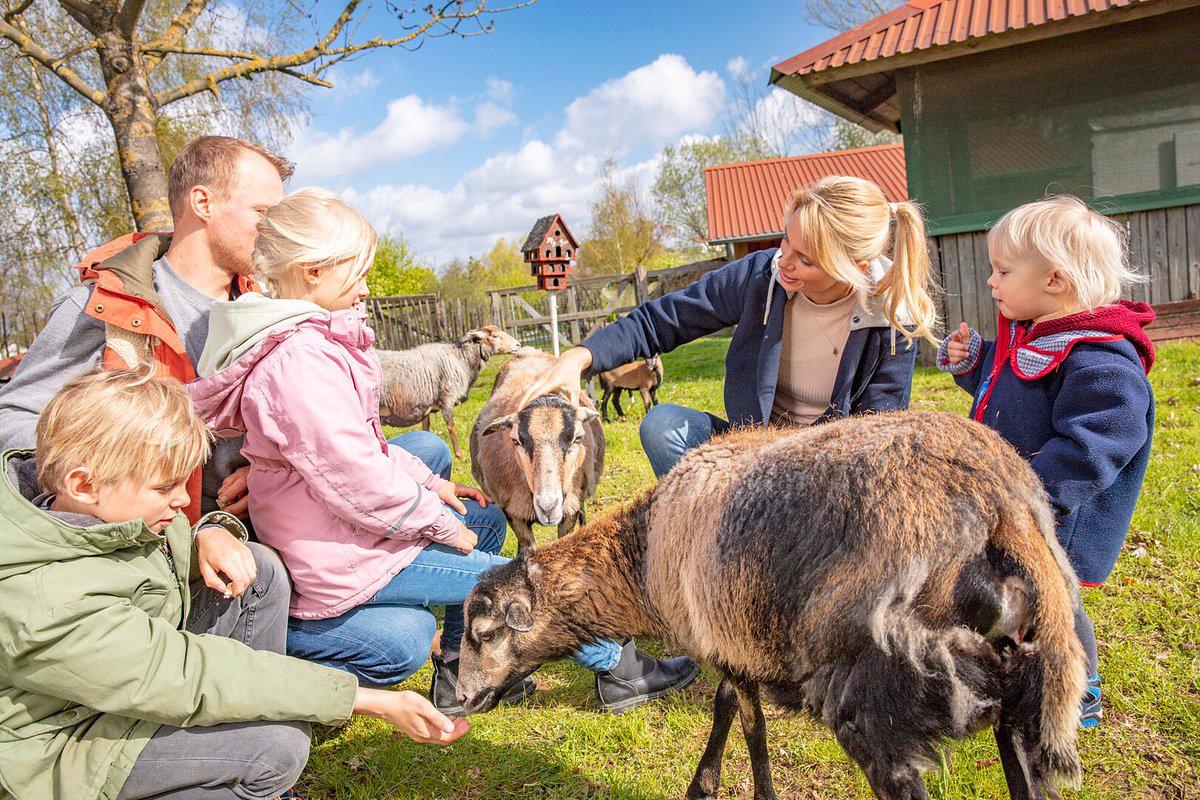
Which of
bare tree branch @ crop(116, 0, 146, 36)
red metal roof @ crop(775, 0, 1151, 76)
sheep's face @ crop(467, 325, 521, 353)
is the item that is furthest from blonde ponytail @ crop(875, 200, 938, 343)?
sheep's face @ crop(467, 325, 521, 353)

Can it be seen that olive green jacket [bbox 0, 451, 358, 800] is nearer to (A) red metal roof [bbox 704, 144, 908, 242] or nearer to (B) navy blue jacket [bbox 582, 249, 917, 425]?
(B) navy blue jacket [bbox 582, 249, 917, 425]

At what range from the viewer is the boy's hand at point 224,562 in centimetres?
230

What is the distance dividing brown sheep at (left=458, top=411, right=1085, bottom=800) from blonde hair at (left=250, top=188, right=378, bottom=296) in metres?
1.55

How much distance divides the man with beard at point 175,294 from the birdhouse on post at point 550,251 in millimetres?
8434

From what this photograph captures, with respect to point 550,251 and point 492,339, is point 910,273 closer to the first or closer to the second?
point 550,251

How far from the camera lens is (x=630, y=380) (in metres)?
10.9

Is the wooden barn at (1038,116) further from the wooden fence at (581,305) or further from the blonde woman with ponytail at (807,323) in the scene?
the wooden fence at (581,305)

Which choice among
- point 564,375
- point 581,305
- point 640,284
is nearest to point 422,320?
point 581,305

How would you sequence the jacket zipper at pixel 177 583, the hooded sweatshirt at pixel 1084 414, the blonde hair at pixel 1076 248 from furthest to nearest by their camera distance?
1. the blonde hair at pixel 1076 248
2. the hooded sweatshirt at pixel 1084 414
3. the jacket zipper at pixel 177 583

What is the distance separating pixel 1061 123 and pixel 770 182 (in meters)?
21.0

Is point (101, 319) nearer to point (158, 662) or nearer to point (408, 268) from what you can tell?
point (158, 662)

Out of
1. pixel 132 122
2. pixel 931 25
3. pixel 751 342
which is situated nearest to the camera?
pixel 751 342

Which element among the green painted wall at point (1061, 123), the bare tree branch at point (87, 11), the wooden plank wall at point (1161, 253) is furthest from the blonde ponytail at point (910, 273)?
the green painted wall at point (1061, 123)

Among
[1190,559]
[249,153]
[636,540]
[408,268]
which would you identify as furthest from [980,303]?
[408,268]
